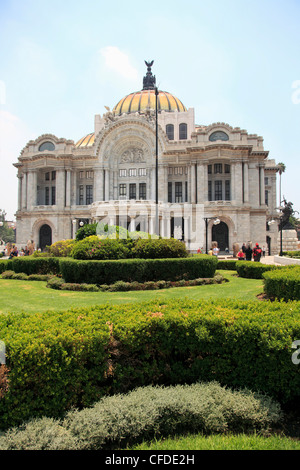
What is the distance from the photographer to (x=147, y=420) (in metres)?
4.28

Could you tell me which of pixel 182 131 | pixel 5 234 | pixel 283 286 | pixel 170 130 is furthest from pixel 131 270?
pixel 5 234

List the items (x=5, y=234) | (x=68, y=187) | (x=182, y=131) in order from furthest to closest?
(x=5, y=234), (x=182, y=131), (x=68, y=187)

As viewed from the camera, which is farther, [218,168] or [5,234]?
[5,234]

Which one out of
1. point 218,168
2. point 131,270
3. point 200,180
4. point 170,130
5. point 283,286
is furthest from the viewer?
point 170,130

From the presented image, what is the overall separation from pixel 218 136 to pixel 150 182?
1064cm

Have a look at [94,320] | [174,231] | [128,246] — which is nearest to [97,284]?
[128,246]

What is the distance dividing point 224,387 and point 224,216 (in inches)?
1556

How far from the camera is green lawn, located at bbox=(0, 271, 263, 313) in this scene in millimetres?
10422

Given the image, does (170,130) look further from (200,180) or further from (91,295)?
(91,295)

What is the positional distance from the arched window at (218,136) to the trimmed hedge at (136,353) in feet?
134

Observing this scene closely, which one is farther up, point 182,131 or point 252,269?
point 182,131

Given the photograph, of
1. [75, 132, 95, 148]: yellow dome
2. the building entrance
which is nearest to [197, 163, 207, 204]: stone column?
the building entrance

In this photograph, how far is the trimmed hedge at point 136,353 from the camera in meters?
4.41
